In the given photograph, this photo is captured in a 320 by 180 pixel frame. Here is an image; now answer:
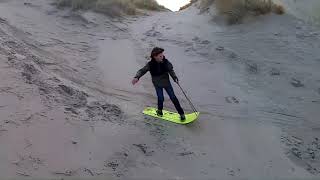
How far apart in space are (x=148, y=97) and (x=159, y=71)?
56.5 inches

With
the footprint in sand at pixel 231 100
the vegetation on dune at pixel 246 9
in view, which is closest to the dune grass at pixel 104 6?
the vegetation on dune at pixel 246 9

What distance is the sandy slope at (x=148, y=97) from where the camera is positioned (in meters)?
8.14

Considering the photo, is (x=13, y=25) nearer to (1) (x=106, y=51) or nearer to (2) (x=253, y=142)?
(1) (x=106, y=51)

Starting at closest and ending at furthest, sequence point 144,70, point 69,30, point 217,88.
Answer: point 144,70
point 217,88
point 69,30

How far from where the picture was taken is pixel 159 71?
9.87 metres

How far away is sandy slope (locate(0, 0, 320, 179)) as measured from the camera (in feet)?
26.7

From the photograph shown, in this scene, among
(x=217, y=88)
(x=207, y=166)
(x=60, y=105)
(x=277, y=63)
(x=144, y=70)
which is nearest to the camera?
(x=207, y=166)

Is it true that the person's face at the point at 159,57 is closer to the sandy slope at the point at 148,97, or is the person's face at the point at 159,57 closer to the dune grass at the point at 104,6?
the sandy slope at the point at 148,97

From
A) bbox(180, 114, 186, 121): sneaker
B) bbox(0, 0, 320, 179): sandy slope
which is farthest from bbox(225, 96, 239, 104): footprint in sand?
bbox(180, 114, 186, 121): sneaker

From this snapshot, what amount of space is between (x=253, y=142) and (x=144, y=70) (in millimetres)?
2245

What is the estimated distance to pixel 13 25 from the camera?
44.2 feet

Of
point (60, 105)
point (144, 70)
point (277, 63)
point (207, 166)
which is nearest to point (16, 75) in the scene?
point (60, 105)

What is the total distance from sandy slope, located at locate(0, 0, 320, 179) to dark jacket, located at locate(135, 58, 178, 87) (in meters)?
0.72

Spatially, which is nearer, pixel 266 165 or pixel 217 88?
pixel 266 165
